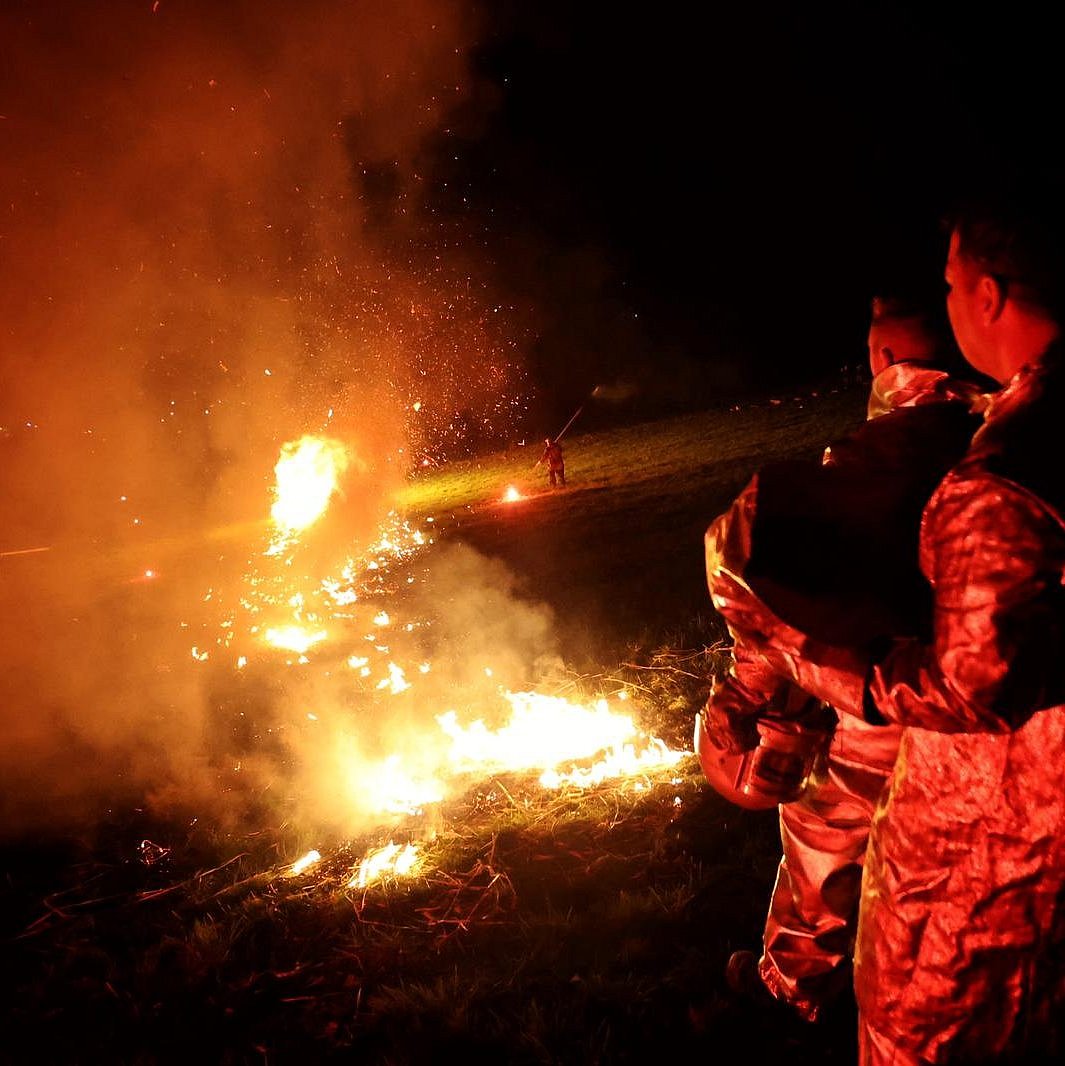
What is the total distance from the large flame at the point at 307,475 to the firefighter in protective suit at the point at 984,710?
13481mm

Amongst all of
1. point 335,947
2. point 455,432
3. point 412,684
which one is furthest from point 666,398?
point 335,947

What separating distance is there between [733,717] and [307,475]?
14.3 meters

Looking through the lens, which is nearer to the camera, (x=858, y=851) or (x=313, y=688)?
(x=858, y=851)

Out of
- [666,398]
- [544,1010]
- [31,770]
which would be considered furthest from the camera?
[666,398]

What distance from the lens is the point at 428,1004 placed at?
8.54 feet

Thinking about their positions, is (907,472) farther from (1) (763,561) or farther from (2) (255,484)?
(2) (255,484)

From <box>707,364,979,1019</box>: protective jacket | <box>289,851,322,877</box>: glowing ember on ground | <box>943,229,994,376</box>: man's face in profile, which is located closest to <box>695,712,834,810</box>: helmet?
<box>707,364,979,1019</box>: protective jacket

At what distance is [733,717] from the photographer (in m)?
1.72

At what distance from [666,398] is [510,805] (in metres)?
30.5

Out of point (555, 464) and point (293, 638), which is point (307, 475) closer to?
point (555, 464)

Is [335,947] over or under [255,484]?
over

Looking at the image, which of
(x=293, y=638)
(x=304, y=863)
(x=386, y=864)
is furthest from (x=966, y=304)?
(x=293, y=638)

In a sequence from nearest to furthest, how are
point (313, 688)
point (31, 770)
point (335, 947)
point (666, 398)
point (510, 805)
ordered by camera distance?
point (335, 947) < point (510, 805) < point (31, 770) < point (313, 688) < point (666, 398)

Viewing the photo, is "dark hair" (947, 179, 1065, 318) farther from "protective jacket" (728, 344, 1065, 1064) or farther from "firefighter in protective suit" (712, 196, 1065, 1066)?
"protective jacket" (728, 344, 1065, 1064)
